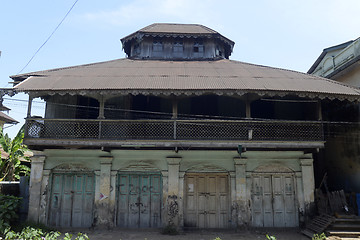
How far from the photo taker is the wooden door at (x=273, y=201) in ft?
40.8

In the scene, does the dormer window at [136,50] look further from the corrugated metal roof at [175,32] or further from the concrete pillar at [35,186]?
the concrete pillar at [35,186]

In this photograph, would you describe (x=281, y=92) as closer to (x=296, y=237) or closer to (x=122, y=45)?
(x=296, y=237)

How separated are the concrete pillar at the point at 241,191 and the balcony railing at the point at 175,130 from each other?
1415 millimetres

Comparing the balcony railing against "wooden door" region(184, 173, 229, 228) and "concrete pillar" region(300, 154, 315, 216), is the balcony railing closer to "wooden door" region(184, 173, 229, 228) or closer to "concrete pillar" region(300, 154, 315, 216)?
"concrete pillar" region(300, 154, 315, 216)

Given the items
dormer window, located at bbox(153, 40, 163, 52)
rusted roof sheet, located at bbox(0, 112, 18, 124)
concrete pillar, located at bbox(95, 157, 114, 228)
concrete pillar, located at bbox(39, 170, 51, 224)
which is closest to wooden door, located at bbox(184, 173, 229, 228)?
concrete pillar, located at bbox(95, 157, 114, 228)

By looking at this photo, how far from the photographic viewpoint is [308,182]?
490 inches

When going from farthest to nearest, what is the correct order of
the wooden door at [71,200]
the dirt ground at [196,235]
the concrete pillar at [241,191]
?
the wooden door at [71,200]
the concrete pillar at [241,191]
the dirt ground at [196,235]

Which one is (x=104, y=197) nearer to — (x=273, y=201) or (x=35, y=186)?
(x=35, y=186)

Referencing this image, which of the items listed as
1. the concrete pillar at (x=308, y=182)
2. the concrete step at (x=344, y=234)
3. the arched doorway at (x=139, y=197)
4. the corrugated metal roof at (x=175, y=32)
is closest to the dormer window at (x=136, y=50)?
the corrugated metal roof at (x=175, y=32)

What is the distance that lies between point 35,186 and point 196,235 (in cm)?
711

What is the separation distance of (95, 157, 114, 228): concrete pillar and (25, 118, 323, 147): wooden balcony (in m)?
1.31

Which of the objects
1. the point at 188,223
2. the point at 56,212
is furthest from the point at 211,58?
the point at 56,212

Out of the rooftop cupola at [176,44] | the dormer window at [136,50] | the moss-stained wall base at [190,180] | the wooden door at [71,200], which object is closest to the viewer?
the moss-stained wall base at [190,180]

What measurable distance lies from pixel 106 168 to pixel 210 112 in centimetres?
525
